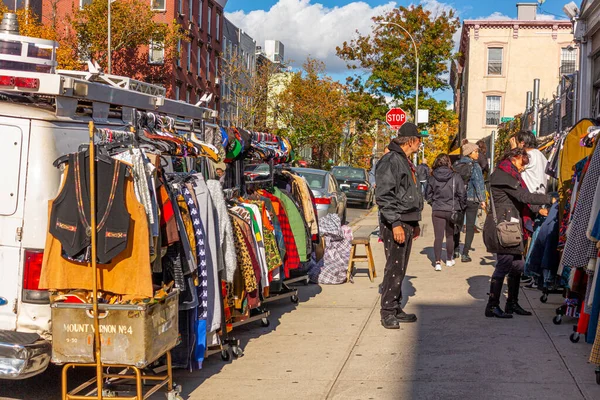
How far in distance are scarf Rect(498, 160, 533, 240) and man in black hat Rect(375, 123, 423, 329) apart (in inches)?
39.6

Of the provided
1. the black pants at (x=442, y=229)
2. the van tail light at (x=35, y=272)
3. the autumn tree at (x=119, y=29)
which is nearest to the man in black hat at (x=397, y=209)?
the van tail light at (x=35, y=272)

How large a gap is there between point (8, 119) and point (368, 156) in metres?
55.6

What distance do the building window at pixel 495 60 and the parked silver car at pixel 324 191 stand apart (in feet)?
102

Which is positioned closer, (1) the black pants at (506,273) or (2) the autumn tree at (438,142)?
(1) the black pants at (506,273)

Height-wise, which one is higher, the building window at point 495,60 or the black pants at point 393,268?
the building window at point 495,60

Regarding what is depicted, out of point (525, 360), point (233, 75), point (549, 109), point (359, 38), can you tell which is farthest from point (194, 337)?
point (233, 75)

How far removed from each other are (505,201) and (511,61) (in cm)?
4311

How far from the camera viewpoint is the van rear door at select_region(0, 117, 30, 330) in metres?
5.48

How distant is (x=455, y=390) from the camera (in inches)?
236

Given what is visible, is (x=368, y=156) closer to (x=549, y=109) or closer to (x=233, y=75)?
(x=233, y=75)

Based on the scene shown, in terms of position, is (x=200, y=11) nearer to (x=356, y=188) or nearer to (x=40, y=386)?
(x=356, y=188)

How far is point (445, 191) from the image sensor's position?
42.3 feet

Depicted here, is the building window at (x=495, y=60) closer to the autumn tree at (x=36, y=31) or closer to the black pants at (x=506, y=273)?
the autumn tree at (x=36, y=31)

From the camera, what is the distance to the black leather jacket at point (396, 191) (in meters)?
8.23
